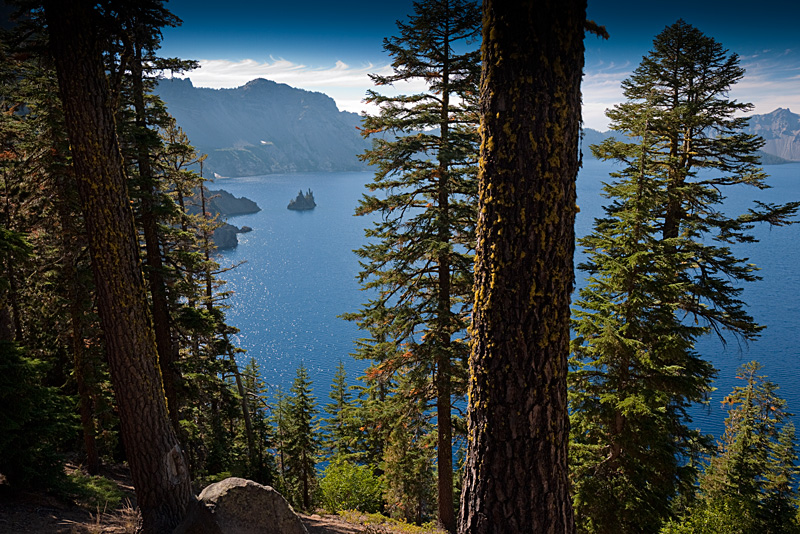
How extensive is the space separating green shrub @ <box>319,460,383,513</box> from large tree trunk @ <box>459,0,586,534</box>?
13.9 metres

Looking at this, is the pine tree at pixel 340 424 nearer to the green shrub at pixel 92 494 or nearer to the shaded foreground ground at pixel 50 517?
the green shrub at pixel 92 494

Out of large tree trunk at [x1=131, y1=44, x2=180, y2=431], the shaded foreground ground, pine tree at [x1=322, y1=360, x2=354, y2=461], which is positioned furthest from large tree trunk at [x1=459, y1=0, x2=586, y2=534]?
pine tree at [x1=322, y1=360, x2=354, y2=461]

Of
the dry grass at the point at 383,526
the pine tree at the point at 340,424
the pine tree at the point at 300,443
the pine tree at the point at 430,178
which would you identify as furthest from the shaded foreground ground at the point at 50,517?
the pine tree at the point at 300,443

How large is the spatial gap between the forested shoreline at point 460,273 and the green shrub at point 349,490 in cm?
10

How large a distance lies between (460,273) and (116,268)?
670 cm

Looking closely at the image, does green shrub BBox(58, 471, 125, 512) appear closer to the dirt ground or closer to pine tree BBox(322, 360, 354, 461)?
the dirt ground

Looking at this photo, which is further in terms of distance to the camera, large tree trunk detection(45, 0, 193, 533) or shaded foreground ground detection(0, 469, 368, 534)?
shaded foreground ground detection(0, 469, 368, 534)

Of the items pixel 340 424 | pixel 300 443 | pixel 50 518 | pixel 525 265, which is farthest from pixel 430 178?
pixel 340 424

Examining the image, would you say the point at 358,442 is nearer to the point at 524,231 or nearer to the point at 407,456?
the point at 407,456

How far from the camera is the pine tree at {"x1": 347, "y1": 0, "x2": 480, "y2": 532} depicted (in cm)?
879

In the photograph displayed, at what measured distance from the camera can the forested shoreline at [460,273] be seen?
268 centimetres

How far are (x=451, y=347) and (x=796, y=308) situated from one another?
5384 cm

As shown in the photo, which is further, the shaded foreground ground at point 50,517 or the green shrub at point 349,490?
the green shrub at point 349,490

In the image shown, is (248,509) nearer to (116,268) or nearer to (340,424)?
(116,268)
